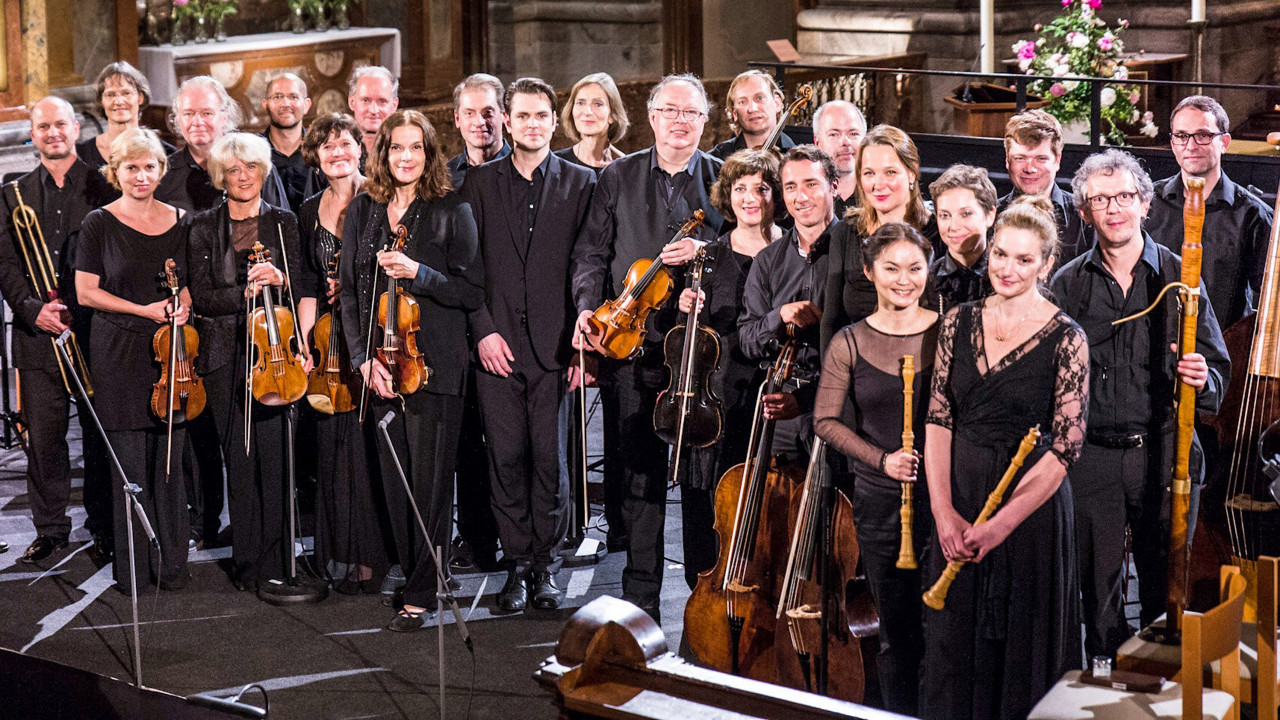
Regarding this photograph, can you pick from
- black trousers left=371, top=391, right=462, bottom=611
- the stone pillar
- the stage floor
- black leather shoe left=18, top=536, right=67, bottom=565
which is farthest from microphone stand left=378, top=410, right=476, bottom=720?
the stone pillar

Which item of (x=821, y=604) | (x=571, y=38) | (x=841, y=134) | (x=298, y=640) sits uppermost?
(x=571, y=38)

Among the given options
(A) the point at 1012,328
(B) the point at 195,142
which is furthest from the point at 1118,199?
(B) the point at 195,142

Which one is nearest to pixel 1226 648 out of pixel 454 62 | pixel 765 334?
pixel 765 334

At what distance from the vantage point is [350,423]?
4.72 metres

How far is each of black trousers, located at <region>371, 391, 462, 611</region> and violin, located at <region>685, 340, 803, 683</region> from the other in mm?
1007

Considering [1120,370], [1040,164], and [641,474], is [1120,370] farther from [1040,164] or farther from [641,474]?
[641,474]

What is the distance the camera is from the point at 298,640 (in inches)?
173

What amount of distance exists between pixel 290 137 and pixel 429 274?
138cm

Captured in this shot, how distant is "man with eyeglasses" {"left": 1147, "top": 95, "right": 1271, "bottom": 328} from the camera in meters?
4.45

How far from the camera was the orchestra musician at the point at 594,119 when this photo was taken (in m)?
5.02

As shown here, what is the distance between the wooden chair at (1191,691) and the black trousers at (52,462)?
3670mm

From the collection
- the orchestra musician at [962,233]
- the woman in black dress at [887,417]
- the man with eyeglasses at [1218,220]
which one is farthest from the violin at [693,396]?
the man with eyeglasses at [1218,220]

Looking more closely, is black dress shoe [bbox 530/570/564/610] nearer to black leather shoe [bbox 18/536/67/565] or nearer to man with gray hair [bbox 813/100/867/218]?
man with gray hair [bbox 813/100/867/218]

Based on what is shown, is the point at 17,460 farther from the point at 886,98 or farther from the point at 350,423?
the point at 886,98
